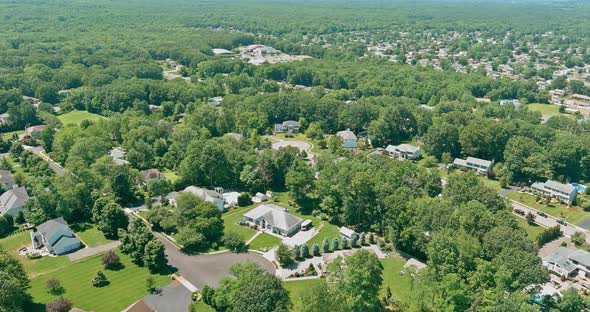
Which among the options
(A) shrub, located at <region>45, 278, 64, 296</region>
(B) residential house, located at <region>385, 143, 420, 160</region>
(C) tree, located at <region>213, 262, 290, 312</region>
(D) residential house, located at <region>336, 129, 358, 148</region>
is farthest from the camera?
(D) residential house, located at <region>336, 129, 358, 148</region>

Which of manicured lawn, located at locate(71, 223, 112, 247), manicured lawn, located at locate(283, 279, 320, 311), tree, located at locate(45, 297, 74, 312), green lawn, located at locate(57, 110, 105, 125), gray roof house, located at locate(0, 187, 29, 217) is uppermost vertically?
tree, located at locate(45, 297, 74, 312)

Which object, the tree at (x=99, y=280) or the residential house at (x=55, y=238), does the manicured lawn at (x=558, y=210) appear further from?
the residential house at (x=55, y=238)

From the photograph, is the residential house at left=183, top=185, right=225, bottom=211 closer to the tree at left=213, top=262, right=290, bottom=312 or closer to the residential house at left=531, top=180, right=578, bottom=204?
the tree at left=213, top=262, right=290, bottom=312

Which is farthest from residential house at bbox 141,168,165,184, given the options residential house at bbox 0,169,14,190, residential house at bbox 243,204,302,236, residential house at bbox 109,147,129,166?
residential house at bbox 0,169,14,190

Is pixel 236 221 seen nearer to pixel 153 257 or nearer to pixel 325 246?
pixel 325 246

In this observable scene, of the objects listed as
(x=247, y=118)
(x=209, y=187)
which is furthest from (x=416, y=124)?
(x=209, y=187)

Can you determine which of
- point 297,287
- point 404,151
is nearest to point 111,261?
point 297,287
